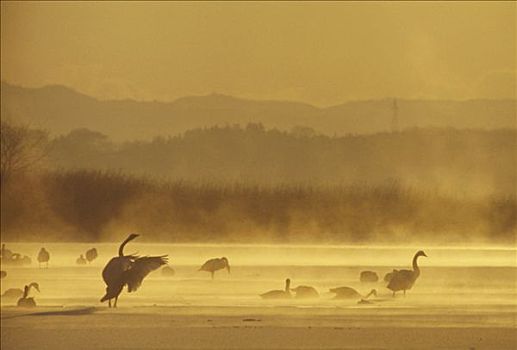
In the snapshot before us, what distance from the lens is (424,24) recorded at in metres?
5.64

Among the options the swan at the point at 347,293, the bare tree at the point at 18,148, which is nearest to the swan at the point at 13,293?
the bare tree at the point at 18,148

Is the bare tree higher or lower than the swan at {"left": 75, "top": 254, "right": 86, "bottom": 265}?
higher

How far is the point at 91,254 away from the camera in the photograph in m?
5.78

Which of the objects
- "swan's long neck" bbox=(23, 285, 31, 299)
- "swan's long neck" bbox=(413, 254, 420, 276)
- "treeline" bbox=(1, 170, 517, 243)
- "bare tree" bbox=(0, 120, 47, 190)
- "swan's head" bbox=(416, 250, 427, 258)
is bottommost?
"swan's long neck" bbox=(23, 285, 31, 299)

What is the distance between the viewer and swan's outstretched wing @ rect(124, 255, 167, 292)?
572 cm

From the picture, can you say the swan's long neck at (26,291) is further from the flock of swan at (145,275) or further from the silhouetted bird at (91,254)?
the silhouetted bird at (91,254)

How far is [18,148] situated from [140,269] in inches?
25.8

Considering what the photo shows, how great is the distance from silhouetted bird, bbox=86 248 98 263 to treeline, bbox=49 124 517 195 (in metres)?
0.32

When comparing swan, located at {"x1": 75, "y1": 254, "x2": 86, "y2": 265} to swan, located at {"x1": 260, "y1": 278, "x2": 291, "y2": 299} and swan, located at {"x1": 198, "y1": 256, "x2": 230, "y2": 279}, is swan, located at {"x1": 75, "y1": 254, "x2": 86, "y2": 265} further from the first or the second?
swan, located at {"x1": 260, "y1": 278, "x2": 291, "y2": 299}

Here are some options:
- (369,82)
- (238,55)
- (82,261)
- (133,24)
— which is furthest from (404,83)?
(82,261)

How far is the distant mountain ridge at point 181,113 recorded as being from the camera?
5.69 m

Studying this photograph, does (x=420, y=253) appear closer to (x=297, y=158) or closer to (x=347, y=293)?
(x=347, y=293)

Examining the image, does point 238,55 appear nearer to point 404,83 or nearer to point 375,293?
point 404,83

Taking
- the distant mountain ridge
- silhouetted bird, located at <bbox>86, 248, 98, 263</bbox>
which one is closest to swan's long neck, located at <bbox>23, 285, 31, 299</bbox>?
silhouetted bird, located at <bbox>86, 248, 98, 263</bbox>
